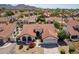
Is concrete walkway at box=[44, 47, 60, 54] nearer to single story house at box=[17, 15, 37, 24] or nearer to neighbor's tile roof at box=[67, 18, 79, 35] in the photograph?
neighbor's tile roof at box=[67, 18, 79, 35]

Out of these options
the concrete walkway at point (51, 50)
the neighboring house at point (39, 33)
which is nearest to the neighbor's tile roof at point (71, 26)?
the neighboring house at point (39, 33)

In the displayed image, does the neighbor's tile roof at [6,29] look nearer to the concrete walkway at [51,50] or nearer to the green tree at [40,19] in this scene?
the green tree at [40,19]

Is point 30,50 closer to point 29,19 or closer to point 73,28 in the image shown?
point 29,19

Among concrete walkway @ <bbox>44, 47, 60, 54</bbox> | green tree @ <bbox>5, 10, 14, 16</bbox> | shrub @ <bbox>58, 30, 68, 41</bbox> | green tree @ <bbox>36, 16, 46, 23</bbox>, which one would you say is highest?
green tree @ <bbox>5, 10, 14, 16</bbox>

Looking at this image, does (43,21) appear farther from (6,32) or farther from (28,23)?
(6,32)

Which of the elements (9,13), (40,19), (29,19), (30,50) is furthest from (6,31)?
(40,19)

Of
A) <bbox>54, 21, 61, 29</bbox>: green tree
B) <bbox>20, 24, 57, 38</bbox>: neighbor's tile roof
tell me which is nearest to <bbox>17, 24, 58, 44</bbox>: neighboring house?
<bbox>20, 24, 57, 38</bbox>: neighbor's tile roof
